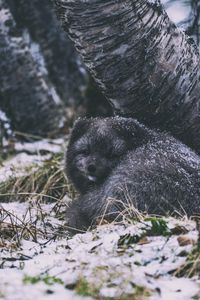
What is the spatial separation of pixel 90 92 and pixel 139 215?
4.80 m

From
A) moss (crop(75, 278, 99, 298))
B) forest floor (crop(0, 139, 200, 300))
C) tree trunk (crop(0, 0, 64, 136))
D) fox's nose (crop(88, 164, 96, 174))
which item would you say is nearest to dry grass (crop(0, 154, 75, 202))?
fox's nose (crop(88, 164, 96, 174))

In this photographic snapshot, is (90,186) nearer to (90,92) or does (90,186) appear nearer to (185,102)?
(185,102)

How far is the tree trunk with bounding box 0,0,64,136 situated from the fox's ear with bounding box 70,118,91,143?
2.74 m

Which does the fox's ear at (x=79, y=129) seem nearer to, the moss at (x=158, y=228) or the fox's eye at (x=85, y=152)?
the fox's eye at (x=85, y=152)

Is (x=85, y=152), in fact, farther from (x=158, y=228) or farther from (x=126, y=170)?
(x=158, y=228)

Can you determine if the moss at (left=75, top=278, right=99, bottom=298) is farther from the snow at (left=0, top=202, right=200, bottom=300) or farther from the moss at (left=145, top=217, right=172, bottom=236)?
the moss at (left=145, top=217, right=172, bottom=236)

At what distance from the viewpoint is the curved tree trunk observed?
4.69 metres

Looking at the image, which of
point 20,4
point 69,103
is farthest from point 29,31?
point 69,103

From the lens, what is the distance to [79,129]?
17.5 ft

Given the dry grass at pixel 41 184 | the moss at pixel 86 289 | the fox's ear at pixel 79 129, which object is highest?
the fox's ear at pixel 79 129

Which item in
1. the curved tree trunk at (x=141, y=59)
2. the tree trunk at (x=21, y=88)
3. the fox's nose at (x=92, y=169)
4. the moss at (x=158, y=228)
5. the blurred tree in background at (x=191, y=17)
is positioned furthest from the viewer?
the tree trunk at (x=21, y=88)

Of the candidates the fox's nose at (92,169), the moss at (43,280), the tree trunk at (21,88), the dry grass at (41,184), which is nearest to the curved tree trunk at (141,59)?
the fox's nose at (92,169)

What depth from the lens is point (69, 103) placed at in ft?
30.6

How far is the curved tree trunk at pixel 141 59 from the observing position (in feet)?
15.4
